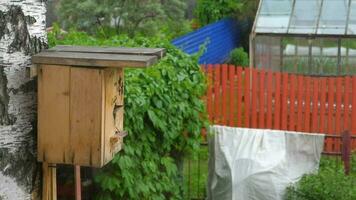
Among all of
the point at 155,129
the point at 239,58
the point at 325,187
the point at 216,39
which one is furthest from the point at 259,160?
the point at 216,39

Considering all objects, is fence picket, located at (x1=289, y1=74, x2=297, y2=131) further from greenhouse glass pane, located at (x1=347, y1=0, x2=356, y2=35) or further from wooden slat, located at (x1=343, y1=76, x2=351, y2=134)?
greenhouse glass pane, located at (x1=347, y1=0, x2=356, y2=35)

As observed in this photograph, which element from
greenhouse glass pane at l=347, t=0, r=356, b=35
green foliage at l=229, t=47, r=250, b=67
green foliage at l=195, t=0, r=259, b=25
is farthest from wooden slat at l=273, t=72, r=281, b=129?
green foliage at l=195, t=0, r=259, b=25

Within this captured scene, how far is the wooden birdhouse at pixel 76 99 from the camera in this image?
6.76ft

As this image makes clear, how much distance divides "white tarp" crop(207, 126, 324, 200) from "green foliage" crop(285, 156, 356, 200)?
18 centimetres

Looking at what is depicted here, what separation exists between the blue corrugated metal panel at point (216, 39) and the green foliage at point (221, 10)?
268 mm

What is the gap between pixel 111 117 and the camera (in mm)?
2570

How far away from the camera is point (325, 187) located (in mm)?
5293

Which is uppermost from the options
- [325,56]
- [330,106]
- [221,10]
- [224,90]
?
[221,10]

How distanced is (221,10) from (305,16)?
5816mm

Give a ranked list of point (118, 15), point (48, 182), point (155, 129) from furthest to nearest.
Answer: point (118, 15) → point (155, 129) → point (48, 182)

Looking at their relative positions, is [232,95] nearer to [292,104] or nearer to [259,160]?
[292,104]

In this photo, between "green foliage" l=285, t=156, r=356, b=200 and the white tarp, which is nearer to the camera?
"green foliage" l=285, t=156, r=356, b=200

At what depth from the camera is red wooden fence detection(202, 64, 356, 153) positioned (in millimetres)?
9133

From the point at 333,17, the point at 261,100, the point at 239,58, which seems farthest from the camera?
the point at 239,58
